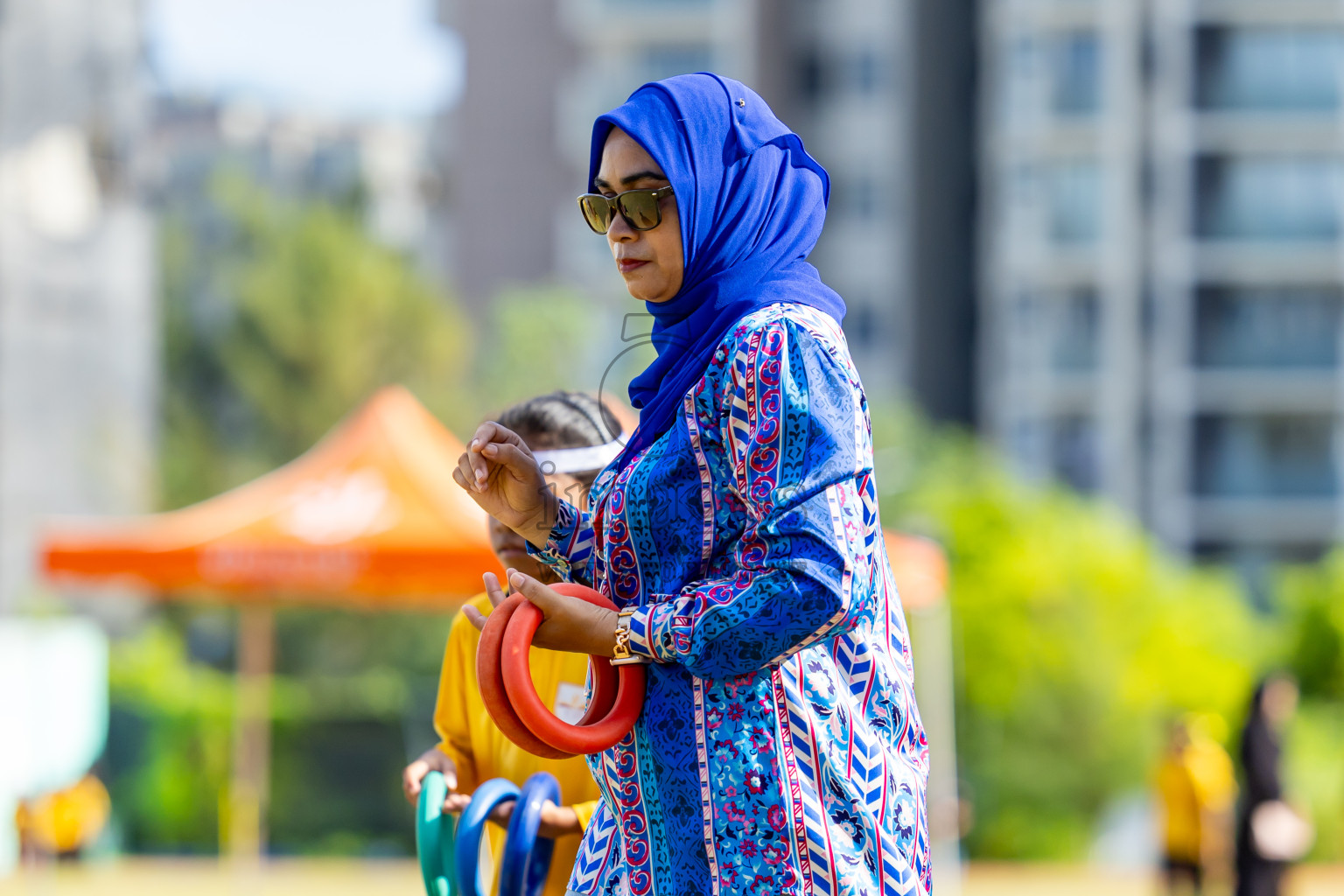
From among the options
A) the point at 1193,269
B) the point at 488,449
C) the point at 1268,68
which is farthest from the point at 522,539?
the point at 1268,68

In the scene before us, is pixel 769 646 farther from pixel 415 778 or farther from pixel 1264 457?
pixel 1264 457

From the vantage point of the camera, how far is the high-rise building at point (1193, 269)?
3431 cm

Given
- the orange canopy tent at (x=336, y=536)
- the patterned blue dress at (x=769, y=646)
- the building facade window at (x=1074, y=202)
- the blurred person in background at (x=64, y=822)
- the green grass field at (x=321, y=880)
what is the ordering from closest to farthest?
the patterned blue dress at (x=769, y=646) → the orange canopy tent at (x=336, y=536) → the blurred person in background at (x=64, y=822) → the green grass field at (x=321, y=880) → the building facade window at (x=1074, y=202)

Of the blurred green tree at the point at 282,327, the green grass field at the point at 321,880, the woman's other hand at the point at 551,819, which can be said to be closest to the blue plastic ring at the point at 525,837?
the woman's other hand at the point at 551,819

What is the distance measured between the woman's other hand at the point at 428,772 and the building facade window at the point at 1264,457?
108ft

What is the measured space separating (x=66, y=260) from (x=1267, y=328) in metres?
24.9

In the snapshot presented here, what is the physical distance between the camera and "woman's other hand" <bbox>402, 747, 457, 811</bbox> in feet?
9.81

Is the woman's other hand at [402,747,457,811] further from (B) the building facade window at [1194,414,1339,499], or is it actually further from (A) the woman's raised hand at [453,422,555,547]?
(B) the building facade window at [1194,414,1339,499]

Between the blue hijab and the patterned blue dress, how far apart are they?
0.06m

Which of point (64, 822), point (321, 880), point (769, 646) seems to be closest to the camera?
point (769, 646)

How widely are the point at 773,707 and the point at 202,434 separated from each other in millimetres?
28318

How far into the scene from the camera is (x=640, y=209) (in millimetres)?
2021

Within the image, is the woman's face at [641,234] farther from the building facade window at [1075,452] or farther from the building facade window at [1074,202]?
the building facade window at [1074,202]

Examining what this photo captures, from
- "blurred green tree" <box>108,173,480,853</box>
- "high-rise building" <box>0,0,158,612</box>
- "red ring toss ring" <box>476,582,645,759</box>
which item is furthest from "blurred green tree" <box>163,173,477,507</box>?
"red ring toss ring" <box>476,582,645,759</box>
